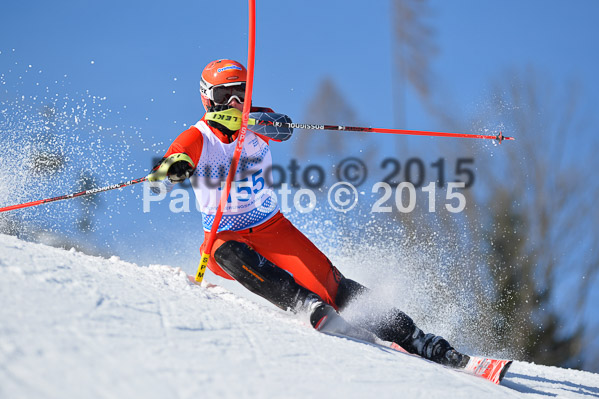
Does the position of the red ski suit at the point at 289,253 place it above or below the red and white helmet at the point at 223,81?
below

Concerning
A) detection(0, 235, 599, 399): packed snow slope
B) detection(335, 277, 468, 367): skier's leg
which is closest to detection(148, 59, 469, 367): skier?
detection(335, 277, 468, 367): skier's leg

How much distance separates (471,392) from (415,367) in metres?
0.29

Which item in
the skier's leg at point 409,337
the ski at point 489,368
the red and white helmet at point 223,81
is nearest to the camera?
the ski at point 489,368

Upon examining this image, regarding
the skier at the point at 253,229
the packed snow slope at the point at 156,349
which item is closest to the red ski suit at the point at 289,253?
the skier at the point at 253,229

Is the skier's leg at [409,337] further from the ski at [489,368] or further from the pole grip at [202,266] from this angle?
the pole grip at [202,266]

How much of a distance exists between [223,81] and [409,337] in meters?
2.11

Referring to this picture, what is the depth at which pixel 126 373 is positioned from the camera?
5.88ft

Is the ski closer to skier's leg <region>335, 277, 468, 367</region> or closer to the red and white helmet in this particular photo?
skier's leg <region>335, 277, 468, 367</region>

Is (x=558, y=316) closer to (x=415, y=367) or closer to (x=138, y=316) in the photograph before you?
(x=415, y=367)

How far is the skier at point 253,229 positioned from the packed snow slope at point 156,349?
1.16ft

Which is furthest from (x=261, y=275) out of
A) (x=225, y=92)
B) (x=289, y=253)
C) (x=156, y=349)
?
(x=156, y=349)

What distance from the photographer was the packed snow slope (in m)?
1.74

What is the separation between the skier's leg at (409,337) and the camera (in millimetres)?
3512

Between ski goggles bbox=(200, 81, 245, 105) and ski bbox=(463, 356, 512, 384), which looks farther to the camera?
ski goggles bbox=(200, 81, 245, 105)
